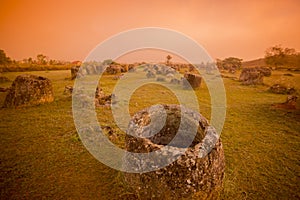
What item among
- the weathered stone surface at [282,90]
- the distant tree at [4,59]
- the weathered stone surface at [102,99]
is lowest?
the weathered stone surface at [102,99]

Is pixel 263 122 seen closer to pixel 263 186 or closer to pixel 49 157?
pixel 263 186

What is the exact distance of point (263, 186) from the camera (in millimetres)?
4543

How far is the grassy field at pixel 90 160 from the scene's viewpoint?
4242 mm

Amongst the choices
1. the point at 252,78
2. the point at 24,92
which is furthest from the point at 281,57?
the point at 24,92

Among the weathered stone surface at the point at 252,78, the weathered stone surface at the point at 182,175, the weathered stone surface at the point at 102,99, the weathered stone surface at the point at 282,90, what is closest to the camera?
the weathered stone surface at the point at 182,175

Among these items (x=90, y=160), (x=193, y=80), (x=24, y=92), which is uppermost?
(x=193, y=80)

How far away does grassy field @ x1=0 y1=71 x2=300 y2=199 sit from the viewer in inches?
167

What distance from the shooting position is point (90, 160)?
5.41m

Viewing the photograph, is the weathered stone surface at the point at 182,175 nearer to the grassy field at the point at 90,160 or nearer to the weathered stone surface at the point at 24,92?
the grassy field at the point at 90,160

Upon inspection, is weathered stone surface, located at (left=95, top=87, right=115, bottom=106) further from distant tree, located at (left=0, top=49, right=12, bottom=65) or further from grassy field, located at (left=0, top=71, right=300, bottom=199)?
distant tree, located at (left=0, top=49, right=12, bottom=65)

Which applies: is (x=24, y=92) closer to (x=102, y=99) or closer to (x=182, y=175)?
(x=102, y=99)

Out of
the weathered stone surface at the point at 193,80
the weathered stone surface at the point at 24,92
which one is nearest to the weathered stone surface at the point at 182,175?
the weathered stone surface at the point at 24,92

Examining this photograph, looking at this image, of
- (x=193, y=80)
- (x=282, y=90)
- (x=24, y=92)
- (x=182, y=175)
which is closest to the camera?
(x=182, y=175)

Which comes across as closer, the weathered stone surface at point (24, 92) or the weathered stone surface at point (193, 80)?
the weathered stone surface at point (24, 92)
